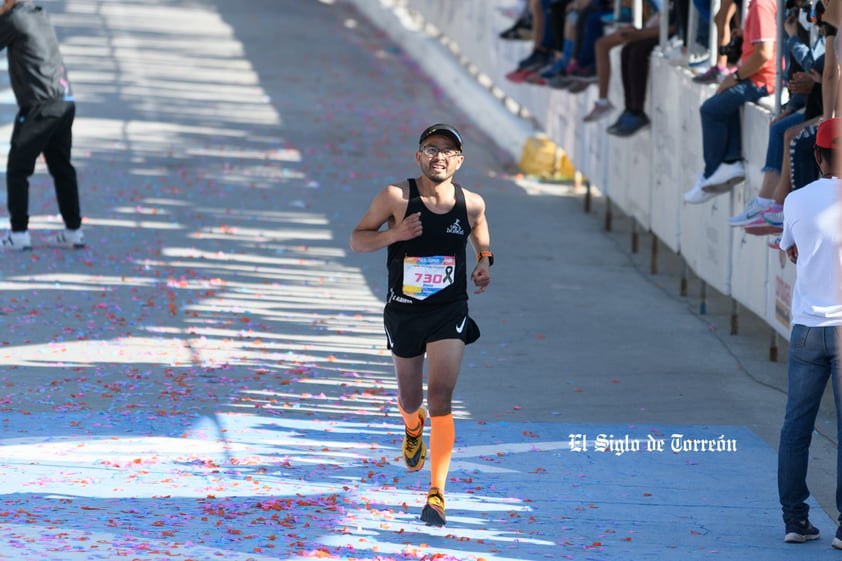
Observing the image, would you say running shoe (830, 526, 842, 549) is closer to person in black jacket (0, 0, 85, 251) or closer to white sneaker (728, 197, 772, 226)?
white sneaker (728, 197, 772, 226)

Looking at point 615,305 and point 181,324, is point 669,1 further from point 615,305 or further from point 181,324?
point 181,324

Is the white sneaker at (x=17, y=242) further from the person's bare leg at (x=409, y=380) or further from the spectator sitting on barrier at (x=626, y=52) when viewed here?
the person's bare leg at (x=409, y=380)

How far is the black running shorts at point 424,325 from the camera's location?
303 inches

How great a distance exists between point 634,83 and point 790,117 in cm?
466

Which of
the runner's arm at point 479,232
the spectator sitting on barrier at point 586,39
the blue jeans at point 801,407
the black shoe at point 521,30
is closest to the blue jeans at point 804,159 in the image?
the blue jeans at point 801,407

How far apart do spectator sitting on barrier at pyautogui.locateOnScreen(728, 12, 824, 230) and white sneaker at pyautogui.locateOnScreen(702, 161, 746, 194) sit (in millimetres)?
967

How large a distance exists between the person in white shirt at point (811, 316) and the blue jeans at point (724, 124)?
4295 mm

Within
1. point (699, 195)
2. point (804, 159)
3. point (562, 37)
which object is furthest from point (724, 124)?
point (562, 37)

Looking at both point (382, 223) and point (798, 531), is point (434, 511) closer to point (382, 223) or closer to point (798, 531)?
point (382, 223)

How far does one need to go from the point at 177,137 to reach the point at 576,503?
49.8 feet

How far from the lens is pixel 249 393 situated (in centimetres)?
1009

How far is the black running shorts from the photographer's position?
770 cm

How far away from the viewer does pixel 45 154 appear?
14305 millimetres

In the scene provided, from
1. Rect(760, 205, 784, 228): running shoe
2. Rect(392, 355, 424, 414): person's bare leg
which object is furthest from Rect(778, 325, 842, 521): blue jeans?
Rect(760, 205, 784, 228): running shoe
